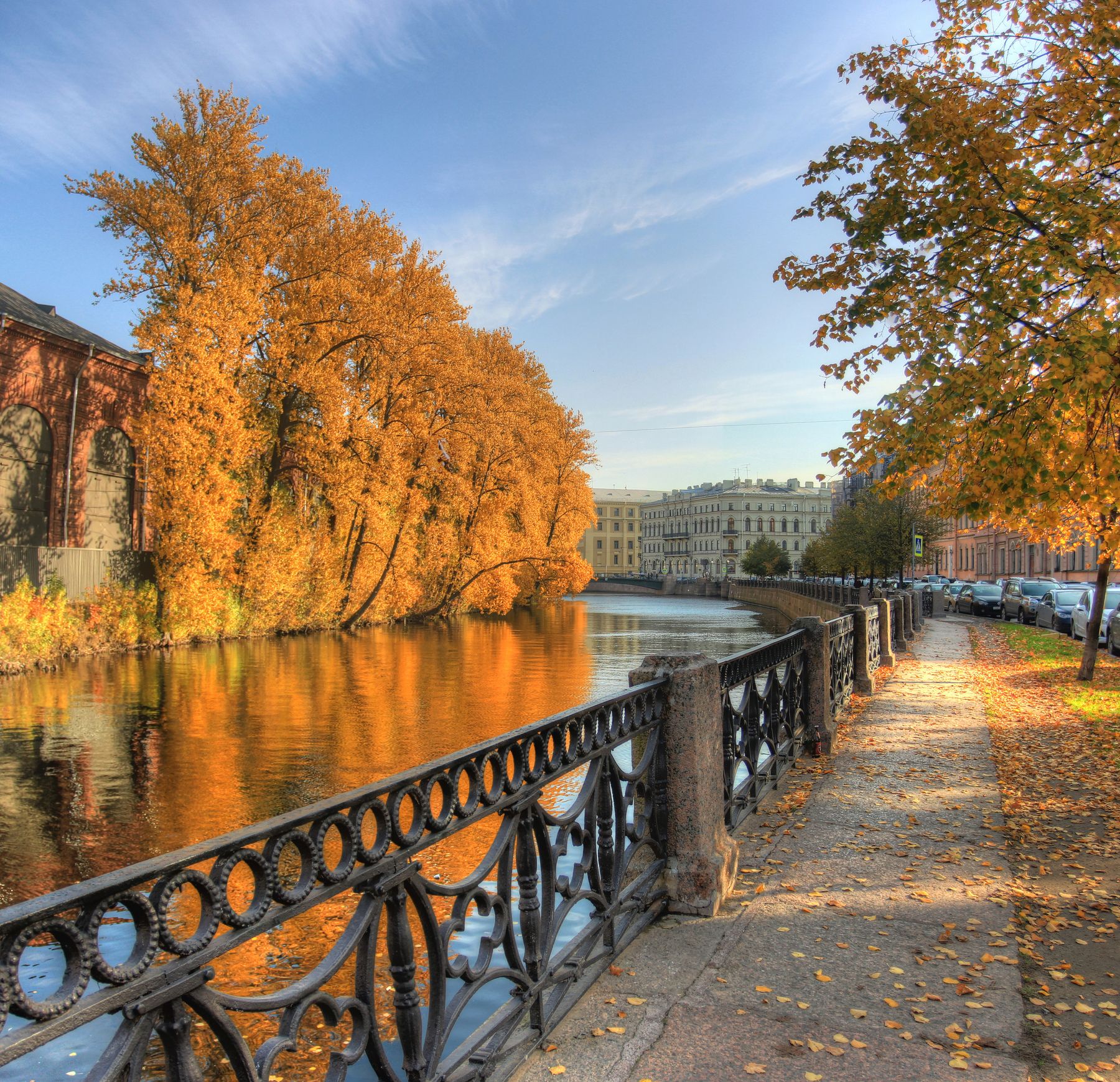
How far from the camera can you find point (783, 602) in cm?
6047

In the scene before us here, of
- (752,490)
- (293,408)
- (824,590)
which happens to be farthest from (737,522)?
(293,408)

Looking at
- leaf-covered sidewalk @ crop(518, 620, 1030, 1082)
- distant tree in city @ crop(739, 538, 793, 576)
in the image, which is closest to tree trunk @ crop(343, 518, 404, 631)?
leaf-covered sidewalk @ crop(518, 620, 1030, 1082)

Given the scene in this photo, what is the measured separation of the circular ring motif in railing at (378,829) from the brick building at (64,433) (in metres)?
24.2

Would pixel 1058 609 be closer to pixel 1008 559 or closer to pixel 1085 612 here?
pixel 1085 612

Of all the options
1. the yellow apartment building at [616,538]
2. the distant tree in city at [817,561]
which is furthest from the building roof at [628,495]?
the distant tree in city at [817,561]

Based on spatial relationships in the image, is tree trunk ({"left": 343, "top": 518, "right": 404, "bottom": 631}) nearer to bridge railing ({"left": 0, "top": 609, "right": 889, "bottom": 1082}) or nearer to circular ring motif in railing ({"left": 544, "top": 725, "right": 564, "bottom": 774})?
bridge railing ({"left": 0, "top": 609, "right": 889, "bottom": 1082})

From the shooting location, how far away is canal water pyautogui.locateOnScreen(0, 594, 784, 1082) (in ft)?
29.2

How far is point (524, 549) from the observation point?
44.0m

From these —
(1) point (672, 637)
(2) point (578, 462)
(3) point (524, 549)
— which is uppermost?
(2) point (578, 462)

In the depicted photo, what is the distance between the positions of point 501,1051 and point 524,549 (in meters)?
40.9

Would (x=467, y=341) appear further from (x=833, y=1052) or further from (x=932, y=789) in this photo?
(x=833, y=1052)

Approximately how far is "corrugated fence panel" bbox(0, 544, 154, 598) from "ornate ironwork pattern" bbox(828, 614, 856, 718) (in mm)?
18872

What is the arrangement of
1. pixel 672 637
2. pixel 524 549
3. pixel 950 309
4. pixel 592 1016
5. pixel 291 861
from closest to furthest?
pixel 592 1016
pixel 291 861
pixel 950 309
pixel 672 637
pixel 524 549

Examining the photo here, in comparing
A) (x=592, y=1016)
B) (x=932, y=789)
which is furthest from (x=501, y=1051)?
(x=932, y=789)
